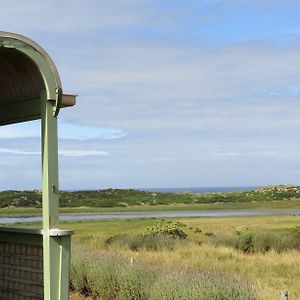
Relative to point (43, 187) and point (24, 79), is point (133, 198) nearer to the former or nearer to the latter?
point (24, 79)

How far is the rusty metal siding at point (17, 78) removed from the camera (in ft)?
21.8

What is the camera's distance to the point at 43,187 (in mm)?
6395

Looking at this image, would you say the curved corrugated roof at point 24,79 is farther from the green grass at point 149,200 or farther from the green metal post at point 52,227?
the green grass at point 149,200

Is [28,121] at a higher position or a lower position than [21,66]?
lower

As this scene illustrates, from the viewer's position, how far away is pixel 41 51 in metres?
6.45

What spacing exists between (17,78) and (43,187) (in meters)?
1.38

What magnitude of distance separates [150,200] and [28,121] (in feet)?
329

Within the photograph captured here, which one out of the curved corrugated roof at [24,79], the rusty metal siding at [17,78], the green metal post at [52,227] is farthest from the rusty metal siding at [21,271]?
the rusty metal siding at [17,78]

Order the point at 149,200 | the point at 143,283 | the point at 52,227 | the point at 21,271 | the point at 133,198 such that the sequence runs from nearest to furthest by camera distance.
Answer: the point at 52,227 → the point at 21,271 → the point at 143,283 → the point at 149,200 → the point at 133,198

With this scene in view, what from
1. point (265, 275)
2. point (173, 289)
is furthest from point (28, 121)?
point (265, 275)

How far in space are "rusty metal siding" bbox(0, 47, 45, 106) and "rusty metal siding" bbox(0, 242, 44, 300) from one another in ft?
5.38

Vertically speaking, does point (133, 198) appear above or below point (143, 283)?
above

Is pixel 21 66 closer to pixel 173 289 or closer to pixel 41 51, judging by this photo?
pixel 41 51

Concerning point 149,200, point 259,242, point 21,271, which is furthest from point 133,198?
point 21,271
